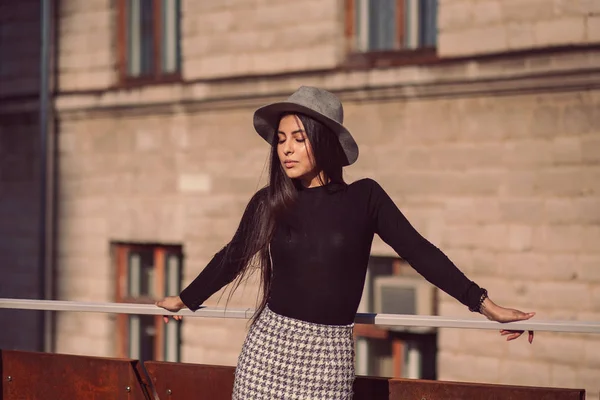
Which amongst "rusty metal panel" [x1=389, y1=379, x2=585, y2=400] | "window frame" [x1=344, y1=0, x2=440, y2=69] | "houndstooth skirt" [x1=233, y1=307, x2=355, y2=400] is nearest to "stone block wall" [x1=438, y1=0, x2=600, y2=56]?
"window frame" [x1=344, y1=0, x2=440, y2=69]

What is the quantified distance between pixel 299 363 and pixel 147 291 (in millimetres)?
8107

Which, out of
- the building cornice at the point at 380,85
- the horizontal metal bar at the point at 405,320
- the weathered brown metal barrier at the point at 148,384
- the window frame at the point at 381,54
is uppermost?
the window frame at the point at 381,54

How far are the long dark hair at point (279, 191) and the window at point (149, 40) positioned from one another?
744cm

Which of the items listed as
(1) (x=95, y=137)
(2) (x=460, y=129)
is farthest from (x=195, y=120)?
(2) (x=460, y=129)

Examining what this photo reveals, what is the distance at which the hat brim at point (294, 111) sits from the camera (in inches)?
143

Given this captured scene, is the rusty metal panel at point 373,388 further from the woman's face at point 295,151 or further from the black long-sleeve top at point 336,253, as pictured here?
the woman's face at point 295,151

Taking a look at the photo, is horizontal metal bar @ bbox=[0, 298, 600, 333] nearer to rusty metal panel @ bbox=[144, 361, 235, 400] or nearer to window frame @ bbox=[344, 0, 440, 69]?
rusty metal panel @ bbox=[144, 361, 235, 400]

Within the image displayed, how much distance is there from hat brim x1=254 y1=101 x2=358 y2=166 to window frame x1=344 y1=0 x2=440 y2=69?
5435 mm

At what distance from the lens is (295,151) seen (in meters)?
3.64

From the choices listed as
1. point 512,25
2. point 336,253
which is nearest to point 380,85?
point 512,25

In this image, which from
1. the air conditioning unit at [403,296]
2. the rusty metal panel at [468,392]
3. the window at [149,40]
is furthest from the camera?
the window at [149,40]

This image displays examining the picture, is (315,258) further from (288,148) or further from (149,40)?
(149,40)

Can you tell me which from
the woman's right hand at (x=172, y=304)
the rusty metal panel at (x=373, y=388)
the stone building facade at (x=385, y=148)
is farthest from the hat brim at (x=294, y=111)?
the stone building facade at (x=385, y=148)

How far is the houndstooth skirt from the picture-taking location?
11.6 ft
